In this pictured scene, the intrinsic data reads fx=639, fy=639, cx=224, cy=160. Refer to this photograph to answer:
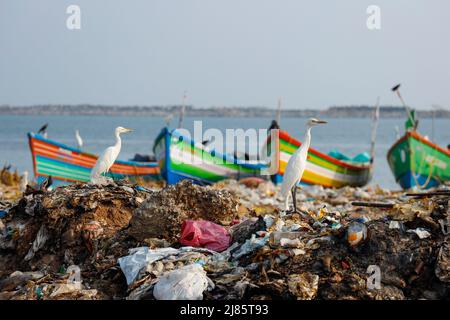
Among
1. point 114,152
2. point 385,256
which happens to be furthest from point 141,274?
point 114,152

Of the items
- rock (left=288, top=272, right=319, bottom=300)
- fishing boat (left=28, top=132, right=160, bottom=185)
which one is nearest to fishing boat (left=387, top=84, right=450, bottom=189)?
fishing boat (left=28, top=132, right=160, bottom=185)

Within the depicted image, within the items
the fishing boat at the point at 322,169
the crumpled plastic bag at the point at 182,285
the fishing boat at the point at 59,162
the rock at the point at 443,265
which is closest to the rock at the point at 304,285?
the crumpled plastic bag at the point at 182,285

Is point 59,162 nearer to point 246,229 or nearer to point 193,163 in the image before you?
point 193,163

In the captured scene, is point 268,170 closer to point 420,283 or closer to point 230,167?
point 230,167

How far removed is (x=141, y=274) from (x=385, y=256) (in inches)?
77.2

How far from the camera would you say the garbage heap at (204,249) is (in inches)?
192

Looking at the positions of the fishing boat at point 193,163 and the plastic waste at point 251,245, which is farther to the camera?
the fishing boat at point 193,163

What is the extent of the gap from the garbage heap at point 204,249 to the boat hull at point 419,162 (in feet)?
32.2

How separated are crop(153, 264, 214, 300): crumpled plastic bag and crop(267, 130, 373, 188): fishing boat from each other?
9.49 meters

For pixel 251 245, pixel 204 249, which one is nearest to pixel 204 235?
pixel 204 249

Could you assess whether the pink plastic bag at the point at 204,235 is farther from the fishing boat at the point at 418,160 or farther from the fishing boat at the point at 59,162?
the fishing boat at the point at 418,160

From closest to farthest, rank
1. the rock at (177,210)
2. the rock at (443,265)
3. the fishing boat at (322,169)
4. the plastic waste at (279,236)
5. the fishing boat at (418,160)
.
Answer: the rock at (443,265) → the plastic waste at (279,236) → the rock at (177,210) → the fishing boat at (322,169) → the fishing boat at (418,160)

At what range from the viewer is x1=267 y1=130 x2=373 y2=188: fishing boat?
14453 mm

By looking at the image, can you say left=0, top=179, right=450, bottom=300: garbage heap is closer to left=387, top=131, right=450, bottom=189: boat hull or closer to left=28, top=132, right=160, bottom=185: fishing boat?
left=28, top=132, right=160, bottom=185: fishing boat
